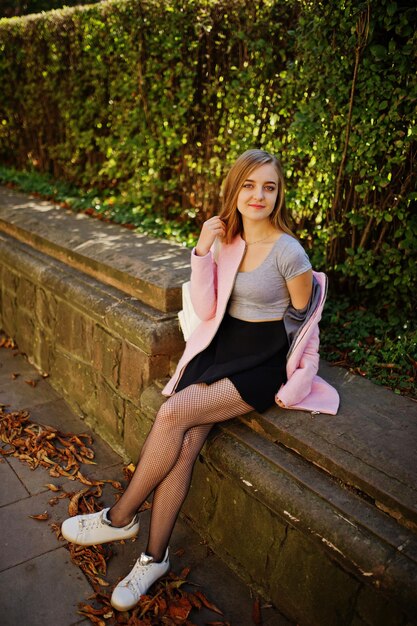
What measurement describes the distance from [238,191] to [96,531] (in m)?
1.63

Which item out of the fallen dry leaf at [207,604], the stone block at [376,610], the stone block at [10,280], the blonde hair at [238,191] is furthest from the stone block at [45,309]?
the stone block at [376,610]

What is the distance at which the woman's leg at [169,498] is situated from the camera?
7.06 feet

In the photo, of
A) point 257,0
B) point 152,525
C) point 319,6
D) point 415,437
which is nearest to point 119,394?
point 152,525

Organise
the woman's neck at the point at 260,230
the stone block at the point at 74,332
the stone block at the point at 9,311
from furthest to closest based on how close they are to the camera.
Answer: the stone block at the point at 9,311, the stone block at the point at 74,332, the woman's neck at the point at 260,230

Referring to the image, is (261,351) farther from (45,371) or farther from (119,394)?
(45,371)

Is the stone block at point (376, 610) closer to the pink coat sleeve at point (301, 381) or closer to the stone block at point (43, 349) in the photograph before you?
the pink coat sleeve at point (301, 381)

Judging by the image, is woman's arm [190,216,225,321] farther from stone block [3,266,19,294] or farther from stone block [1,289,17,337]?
stone block [1,289,17,337]

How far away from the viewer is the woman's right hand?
2.38m

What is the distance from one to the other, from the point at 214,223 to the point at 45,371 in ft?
6.87

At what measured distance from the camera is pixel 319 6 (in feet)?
9.85

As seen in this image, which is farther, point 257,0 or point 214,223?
point 257,0

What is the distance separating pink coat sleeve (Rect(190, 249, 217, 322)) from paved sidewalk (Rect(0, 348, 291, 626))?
1078 millimetres

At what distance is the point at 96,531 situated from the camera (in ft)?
7.54

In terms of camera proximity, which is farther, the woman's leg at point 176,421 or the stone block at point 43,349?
the stone block at point 43,349
